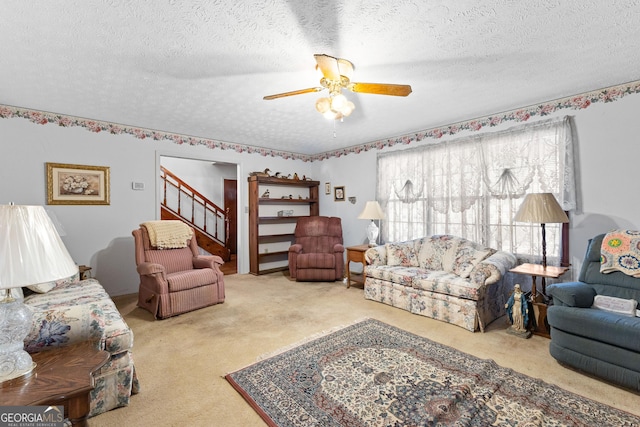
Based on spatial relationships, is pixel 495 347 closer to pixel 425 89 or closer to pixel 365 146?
pixel 425 89

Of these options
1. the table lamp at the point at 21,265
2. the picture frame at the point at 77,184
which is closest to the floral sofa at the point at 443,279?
the table lamp at the point at 21,265

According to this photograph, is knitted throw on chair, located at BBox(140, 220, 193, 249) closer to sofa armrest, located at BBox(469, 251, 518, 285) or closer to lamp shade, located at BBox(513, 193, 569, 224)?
sofa armrest, located at BBox(469, 251, 518, 285)

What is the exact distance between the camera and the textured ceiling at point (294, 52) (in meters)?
1.72

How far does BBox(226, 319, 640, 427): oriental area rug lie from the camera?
1.63m

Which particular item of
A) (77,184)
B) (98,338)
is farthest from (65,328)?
(77,184)

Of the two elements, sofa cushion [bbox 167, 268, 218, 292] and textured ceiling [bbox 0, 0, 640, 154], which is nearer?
textured ceiling [bbox 0, 0, 640, 154]

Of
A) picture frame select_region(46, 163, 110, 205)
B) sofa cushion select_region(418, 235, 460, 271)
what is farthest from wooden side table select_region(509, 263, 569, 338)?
picture frame select_region(46, 163, 110, 205)

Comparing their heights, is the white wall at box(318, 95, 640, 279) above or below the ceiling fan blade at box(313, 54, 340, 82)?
below

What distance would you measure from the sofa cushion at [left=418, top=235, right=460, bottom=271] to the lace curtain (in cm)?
37

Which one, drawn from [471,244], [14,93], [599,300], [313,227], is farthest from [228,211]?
[599,300]

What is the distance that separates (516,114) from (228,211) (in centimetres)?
592

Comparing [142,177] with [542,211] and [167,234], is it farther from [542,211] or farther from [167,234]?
[542,211]

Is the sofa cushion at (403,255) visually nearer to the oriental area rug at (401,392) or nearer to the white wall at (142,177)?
the white wall at (142,177)

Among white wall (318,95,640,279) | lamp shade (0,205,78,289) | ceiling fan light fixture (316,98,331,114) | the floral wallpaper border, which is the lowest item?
lamp shade (0,205,78,289)
